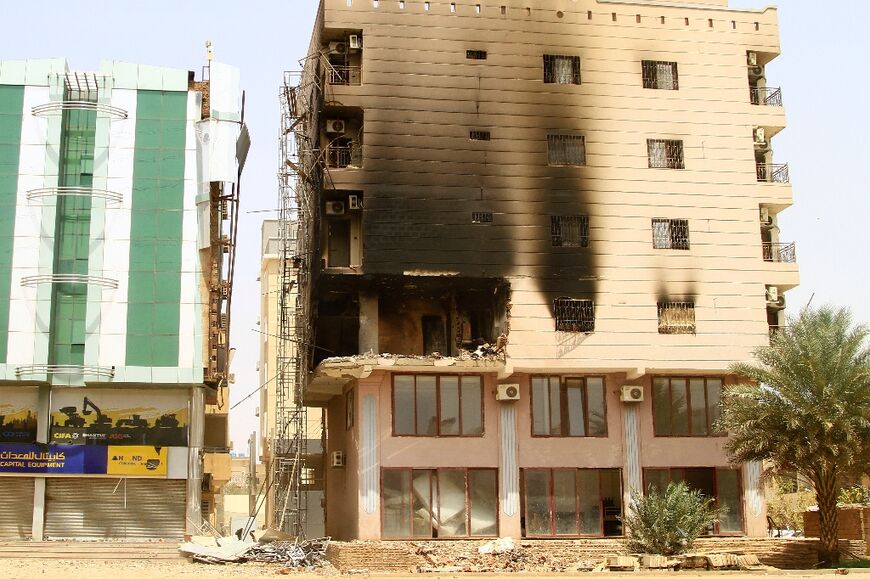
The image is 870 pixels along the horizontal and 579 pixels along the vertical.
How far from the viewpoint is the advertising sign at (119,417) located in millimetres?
46031

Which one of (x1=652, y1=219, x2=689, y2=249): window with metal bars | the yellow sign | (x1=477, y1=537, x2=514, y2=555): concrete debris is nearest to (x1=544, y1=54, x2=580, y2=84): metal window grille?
(x1=652, y1=219, x2=689, y2=249): window with metal bars

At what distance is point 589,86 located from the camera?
143ft

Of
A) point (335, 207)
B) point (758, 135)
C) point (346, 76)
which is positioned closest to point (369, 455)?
point (335, 207)

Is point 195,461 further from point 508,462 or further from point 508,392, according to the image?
point 508,392

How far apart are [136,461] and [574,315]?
18364 millimetres

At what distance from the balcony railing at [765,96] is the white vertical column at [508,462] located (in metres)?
15.8

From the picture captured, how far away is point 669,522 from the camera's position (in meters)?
37.7

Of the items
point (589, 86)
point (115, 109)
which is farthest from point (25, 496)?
point (589, 86)

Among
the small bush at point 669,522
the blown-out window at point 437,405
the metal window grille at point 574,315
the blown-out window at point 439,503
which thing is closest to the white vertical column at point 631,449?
the small bush at point 669,522

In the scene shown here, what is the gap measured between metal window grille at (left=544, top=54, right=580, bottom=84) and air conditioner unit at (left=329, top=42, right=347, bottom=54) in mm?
7561

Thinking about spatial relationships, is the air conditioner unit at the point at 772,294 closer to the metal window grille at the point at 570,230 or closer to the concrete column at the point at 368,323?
the metal window grille at the point at 570,230

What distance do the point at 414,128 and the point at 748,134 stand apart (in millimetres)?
13068

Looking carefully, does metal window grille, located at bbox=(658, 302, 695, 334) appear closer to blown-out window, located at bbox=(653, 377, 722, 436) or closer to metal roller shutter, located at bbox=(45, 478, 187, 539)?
blown-out window, located at bbox=(653, 377, 722, 436)

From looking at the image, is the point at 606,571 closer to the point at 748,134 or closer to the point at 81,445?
the point at 748,134
